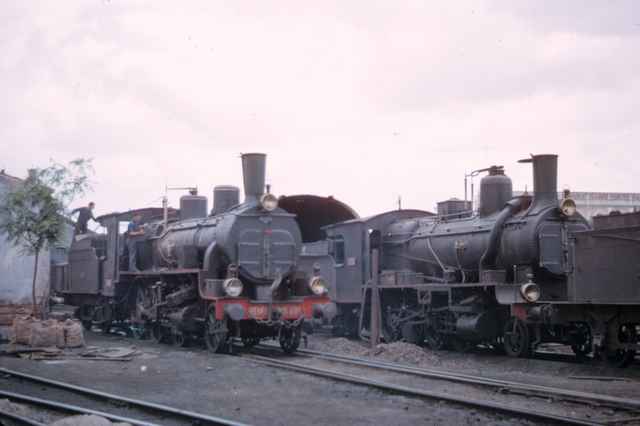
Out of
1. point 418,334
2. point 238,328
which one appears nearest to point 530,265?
point 418,334

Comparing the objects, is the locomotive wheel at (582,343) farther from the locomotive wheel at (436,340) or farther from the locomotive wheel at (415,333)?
the locomotive wheel at (415,333)

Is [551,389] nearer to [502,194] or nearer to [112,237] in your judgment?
[502,194]

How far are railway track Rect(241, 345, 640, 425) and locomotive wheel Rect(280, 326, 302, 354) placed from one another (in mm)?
922

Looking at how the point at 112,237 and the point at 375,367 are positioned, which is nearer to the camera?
the point at 375,367

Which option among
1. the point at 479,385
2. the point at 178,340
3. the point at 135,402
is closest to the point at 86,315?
the point at 178,340

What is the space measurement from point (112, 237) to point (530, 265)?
10847 millimetres

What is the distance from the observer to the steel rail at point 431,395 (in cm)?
724

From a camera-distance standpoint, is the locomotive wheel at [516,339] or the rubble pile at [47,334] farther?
the rubble pile at [47,334]

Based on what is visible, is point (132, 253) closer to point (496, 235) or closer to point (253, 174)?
point (253, 174)

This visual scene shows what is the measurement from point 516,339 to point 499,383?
14.1ft

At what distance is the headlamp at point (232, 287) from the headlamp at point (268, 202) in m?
1.68

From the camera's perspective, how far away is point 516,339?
14.1m

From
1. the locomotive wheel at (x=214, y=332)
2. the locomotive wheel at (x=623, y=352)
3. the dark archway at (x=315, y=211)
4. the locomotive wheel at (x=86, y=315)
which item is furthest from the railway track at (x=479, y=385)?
the locomotive wheel at (x=86, y=315)

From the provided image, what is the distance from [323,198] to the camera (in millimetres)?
20688
